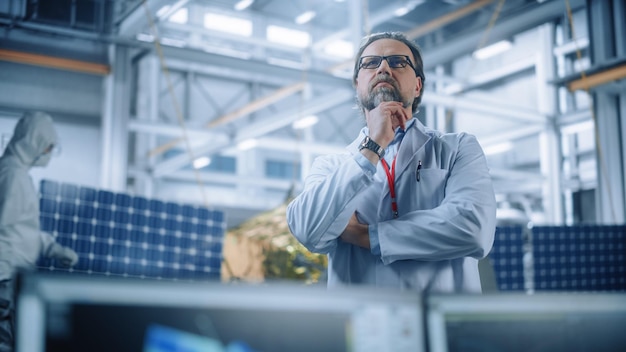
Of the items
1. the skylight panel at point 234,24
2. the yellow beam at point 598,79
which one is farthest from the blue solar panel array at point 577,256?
the skylight panel at point 234,24

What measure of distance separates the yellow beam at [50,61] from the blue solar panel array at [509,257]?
3.91m

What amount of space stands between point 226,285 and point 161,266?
2.87m

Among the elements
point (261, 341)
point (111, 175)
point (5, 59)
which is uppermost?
point (5, 59)

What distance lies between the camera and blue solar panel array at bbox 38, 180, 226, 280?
3.28m

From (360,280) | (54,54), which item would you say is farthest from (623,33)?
(54,54)

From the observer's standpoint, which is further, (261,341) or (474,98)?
(474,98)

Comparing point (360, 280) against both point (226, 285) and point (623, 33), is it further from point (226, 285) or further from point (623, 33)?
point (623, 33)

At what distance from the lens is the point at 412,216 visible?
61.8 inches

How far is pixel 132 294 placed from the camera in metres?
0.65

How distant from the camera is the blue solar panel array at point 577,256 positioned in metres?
4.71

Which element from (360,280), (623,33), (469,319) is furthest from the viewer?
(623,33)

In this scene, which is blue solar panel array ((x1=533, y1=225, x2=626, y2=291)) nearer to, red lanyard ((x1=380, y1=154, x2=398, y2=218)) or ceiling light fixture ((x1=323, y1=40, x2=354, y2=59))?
red lanyard ((x1=380, y1=154, x2=398, y2=218))

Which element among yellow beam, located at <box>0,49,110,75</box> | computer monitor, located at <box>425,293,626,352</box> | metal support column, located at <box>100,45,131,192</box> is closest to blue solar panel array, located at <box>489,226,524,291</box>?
metal support column, located at <box>100,45,131,192</box>

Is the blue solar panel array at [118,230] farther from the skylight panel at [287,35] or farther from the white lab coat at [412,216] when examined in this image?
the skylight panel at [287,35]
